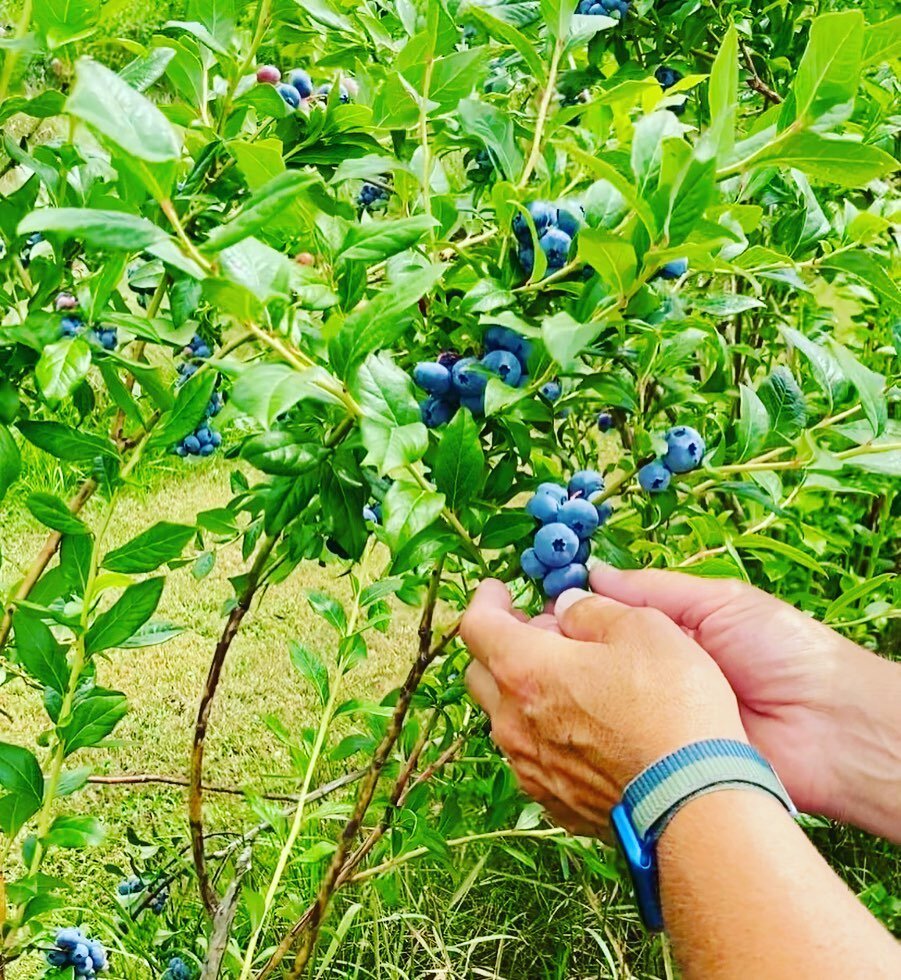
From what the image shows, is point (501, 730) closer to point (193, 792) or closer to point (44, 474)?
point (193, 792)

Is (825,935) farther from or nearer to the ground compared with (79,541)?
nearer to the ground

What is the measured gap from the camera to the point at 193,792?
1.45 m

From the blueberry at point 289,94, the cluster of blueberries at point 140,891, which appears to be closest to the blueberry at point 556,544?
the blueberry at point 289,94

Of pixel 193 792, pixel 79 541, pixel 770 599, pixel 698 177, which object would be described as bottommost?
pixel 193 792

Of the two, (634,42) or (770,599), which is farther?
(634,42)

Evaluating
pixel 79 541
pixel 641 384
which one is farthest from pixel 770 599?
pixel 79 541

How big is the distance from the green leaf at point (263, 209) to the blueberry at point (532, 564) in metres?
0.41

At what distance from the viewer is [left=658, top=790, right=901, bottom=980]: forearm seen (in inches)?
28.5

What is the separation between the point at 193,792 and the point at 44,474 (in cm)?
295

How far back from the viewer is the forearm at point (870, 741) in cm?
114

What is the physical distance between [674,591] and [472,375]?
1.12ft

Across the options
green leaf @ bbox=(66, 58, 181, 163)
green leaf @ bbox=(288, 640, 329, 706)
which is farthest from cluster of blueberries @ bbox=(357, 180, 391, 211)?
green leaf @ bbox=(66, 58, 181, 163)

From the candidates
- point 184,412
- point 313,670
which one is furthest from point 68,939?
point 184,412

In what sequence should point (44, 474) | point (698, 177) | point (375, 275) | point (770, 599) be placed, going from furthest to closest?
point (44, 474), point (375, 275), point (770, 599), point (698, 177)
